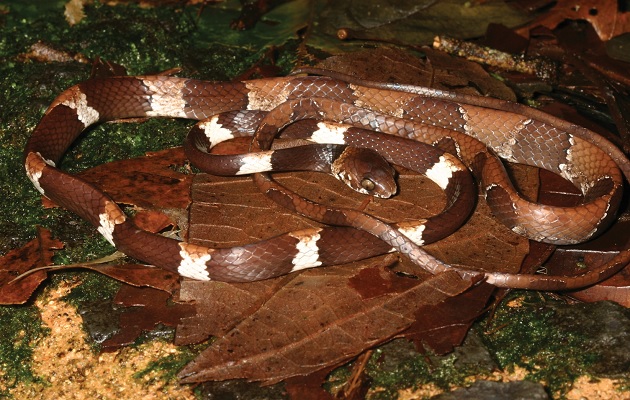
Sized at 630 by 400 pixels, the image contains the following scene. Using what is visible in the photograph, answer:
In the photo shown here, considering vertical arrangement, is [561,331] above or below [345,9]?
below

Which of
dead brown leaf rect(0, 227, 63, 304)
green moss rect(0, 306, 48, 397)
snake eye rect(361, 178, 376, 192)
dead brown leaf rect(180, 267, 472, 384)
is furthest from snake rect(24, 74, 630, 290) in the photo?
green moss rect(0, 306, 48, 397)

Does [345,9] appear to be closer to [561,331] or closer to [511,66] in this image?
[511,66]

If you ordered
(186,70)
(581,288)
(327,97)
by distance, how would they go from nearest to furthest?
(581,288) < (327,97) < (186,70)

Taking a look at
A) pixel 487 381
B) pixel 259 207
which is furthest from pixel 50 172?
pixel 487 381

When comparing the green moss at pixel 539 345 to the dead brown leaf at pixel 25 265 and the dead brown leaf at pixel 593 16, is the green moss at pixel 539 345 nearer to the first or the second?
the dead brown leaf at pixel 25 265

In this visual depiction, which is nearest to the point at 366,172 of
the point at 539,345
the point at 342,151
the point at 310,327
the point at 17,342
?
the point at 342,151

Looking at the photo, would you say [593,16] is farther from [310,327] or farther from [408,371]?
[310,327]

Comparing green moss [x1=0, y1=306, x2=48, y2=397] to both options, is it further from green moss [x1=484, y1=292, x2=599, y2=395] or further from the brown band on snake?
green moss [x1=484, y1=292, x2=599, y2=395]
